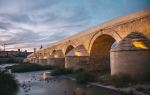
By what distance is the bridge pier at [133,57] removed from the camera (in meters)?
10.8

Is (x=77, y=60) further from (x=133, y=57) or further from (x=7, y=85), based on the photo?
(x=7, y=85)

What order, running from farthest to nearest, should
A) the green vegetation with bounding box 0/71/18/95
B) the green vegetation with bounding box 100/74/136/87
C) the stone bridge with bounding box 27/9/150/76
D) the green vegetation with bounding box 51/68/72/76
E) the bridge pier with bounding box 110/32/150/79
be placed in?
the green vegetation with bounding box 51/68/72/76
the stone bridge with bounding box 27/9/150/76
the bridge pier with bounding box 110/32/150/79
the green vegetation with bounding box 100/74/136/87
the green vegetation with bounding box 0/71/18/95

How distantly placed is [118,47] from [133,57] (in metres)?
1.08

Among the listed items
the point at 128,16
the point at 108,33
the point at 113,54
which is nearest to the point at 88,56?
the point at 108,33

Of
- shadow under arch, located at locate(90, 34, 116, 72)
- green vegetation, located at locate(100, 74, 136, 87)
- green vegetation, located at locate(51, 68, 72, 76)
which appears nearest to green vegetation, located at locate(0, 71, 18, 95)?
green vegetation, located at locate(100, 74, 136, 87)

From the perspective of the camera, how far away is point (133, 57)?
10.9 m

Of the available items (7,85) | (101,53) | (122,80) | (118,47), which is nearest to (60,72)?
(101,53)

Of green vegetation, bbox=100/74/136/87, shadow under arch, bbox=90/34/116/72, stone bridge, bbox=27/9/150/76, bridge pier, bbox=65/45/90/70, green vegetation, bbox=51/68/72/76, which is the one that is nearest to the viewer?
green vegetation, bbox=100/74/136/87

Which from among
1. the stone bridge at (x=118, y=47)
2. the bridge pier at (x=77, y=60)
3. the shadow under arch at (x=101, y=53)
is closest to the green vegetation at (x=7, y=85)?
the stone bridge at (x=118, y=47)

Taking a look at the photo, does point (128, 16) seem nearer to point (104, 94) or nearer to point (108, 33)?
point (108, 33)

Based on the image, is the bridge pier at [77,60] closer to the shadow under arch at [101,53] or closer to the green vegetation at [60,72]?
the shadow under arch at [101,53]

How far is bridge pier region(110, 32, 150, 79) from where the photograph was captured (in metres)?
10.8

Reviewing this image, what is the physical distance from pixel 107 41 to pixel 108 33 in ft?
10.9

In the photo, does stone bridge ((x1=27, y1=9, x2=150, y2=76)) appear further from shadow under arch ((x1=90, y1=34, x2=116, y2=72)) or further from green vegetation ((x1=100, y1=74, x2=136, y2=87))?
green vegetation ((x1=100, y1=74, x2=136, y2=87))
